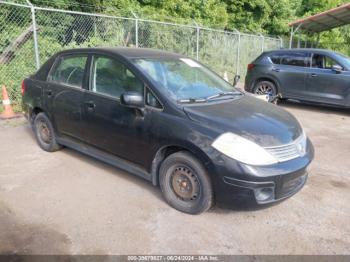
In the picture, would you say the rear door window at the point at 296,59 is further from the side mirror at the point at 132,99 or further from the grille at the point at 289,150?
the side mirror at the point at 132,99

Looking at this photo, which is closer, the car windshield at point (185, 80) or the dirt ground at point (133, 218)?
the dirt ground at point (133, 218)

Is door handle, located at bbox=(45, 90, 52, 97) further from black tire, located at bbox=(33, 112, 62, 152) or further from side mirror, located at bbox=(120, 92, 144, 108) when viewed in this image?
side mirror, located at bbox=(120, 92, 144, 108)

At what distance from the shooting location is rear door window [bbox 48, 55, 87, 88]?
4.55 metres

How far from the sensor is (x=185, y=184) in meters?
3.53

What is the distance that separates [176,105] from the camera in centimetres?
355

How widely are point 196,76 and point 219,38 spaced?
10895mm

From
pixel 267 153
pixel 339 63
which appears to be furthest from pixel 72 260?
pixel 339 63

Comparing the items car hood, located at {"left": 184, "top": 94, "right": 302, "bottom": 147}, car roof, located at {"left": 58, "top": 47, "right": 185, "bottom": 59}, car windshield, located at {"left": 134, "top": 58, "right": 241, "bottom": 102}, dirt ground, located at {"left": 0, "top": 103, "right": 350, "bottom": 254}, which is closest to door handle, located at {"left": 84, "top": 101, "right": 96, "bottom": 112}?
car roof, located at {"left": 58, "top": 47, "right": 185, "bottom": 59}

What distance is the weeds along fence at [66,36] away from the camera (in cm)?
810

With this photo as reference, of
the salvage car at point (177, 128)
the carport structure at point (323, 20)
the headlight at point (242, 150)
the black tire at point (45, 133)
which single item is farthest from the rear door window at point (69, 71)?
the carport structure at point (323, 20)

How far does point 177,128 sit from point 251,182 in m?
0.91

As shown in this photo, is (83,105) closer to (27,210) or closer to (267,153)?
(27,210)

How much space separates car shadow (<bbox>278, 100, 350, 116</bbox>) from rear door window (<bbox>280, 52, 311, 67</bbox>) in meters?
1.24

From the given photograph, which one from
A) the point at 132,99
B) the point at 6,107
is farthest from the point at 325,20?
the point at 132,99
